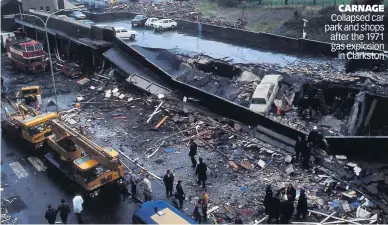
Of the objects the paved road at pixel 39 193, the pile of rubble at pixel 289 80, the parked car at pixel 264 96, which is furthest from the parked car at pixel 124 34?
the paved road at pixel 39 193

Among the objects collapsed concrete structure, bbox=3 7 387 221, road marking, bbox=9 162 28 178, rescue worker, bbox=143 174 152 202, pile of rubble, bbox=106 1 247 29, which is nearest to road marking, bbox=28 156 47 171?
road marking, bbox=9 162 28 178

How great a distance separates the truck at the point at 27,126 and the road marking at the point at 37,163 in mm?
715

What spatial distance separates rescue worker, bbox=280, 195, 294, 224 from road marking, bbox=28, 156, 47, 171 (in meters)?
11.9

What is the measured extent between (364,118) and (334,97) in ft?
8.83

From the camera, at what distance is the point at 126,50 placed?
111 ft

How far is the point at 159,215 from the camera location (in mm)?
13898

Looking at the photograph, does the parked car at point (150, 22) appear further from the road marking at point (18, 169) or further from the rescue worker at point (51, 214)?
the rescue worker at point (51, 214)

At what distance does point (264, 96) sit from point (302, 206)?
370 inches

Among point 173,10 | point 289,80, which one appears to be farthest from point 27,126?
point 173,10

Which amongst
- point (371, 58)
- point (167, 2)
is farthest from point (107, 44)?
point (167, 2)

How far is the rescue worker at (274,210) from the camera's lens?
15.3m

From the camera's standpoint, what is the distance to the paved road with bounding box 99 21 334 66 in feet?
110

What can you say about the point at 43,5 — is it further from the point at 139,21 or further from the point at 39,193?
the point at 39,193

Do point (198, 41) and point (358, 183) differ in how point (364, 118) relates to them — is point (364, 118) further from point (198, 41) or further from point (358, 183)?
point (198, 41)
